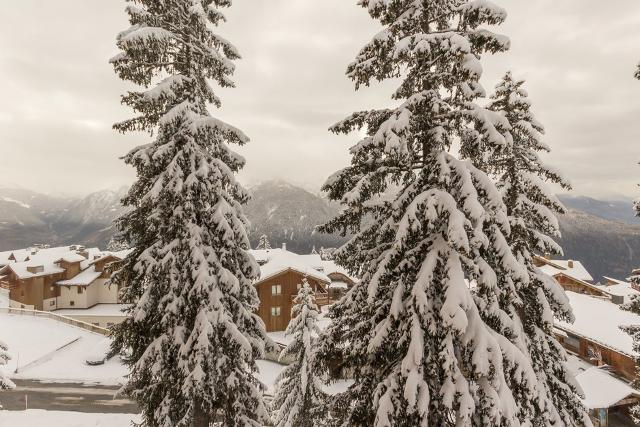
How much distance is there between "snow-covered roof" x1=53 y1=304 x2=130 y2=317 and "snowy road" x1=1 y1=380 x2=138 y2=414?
816 inches

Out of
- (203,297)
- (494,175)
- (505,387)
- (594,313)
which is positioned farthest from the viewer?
(594,313)

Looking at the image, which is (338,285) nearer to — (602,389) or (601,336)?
(601,336)

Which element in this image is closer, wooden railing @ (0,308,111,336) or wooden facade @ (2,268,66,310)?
wooden railing @ (0,308,111,336)

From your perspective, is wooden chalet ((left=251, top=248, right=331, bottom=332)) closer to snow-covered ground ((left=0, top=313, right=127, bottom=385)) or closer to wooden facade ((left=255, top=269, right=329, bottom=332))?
wooden facade ((left=255, top=269, right=329, bottom=332))

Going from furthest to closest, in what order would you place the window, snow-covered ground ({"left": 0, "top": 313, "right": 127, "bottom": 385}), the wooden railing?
the wooden railing → the window → snow-covered ground ({"left": 0, "top": 313, "right": 127, "bottom": 385})

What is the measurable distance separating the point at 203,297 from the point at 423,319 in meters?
5.96

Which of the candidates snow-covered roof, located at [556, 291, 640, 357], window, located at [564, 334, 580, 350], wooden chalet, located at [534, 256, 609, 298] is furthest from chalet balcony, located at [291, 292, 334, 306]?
wooden chalet, located at [534, 256, 609, 298]

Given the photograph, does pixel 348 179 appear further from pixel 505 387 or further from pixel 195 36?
pixel 195 36

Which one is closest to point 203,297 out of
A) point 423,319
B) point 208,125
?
point 208,125

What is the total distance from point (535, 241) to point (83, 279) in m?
62.6

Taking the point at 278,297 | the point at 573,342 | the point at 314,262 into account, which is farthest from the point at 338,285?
the point at 573,342

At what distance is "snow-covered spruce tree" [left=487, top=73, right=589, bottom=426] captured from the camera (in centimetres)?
1095

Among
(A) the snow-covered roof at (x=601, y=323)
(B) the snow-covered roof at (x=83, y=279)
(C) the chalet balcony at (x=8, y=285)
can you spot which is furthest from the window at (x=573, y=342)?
(C) the chalet balcony at (x=8, y=285)

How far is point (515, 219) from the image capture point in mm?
11281
